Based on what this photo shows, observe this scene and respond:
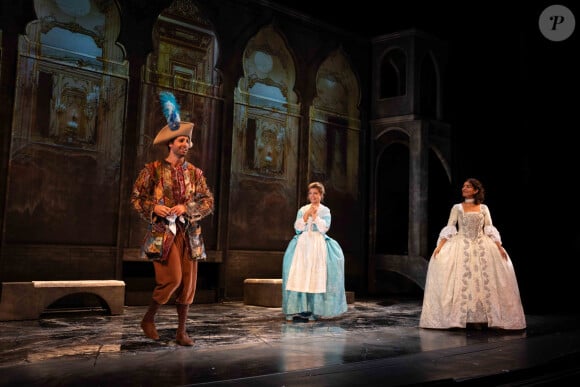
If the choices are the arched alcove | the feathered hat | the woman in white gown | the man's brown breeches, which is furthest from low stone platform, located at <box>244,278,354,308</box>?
the arched alcove

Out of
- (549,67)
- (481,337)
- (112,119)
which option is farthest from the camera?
(549,67)

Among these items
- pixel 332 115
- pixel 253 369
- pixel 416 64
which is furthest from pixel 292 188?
pixel 253 369

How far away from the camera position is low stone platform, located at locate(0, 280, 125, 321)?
550 centimetres

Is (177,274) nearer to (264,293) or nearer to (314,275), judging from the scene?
(314,275)

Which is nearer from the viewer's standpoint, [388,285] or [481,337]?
[481,337]

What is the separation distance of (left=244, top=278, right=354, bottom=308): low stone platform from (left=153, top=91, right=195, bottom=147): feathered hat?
3499 millimetres

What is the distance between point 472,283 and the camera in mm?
5746

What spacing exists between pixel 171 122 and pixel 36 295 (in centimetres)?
264

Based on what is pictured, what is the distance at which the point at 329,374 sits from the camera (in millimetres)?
3225

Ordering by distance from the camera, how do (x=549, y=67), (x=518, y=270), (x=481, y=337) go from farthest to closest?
(x=549, y=67), (x=518, y=270), (x=481, y=337)

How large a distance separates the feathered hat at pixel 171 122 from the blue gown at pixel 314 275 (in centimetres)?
234

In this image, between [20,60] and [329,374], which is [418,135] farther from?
[329,374]

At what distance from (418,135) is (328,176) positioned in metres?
1.58

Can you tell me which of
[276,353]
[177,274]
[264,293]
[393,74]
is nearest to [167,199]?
[177,274]
